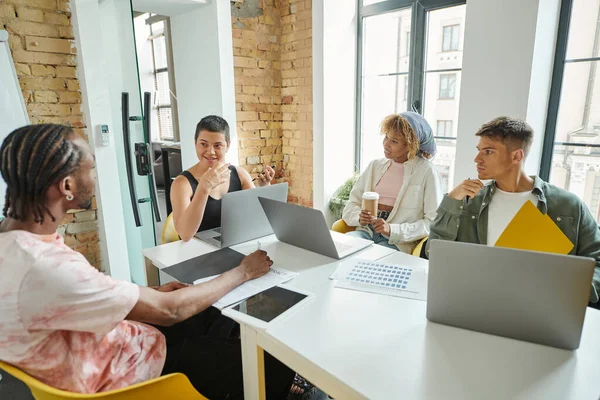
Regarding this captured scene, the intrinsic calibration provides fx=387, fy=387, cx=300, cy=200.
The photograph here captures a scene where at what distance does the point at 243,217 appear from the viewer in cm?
175

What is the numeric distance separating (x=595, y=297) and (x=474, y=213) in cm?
56

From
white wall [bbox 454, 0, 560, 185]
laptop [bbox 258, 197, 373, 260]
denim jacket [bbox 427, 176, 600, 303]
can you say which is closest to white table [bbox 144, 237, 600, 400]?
laptop [bbox 258, 197, 373, 260]

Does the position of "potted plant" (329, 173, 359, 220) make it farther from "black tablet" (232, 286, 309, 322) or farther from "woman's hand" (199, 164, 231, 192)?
"black tablet" (232, 286, 309, 322)

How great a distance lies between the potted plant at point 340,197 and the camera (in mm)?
3512

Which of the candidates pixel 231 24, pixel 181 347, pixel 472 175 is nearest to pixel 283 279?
pixel 181 347

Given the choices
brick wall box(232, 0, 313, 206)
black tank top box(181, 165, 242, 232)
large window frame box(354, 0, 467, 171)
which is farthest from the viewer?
brick wall box(232, 0, 313, 206)

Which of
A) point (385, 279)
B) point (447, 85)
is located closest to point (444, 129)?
point (447, 85)

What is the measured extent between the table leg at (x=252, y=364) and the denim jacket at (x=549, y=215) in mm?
1011

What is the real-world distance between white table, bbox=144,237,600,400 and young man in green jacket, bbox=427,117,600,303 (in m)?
0.55

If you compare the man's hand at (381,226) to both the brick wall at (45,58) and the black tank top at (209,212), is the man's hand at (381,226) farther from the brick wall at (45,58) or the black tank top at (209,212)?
the brick wall at (45,58)

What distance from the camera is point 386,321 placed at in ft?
3.61

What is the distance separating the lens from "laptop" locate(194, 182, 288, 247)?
1.67 meters

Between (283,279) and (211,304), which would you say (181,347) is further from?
(283,279)

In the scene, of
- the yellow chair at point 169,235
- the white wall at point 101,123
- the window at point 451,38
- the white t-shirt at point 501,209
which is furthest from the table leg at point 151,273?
the window at point 451,38
